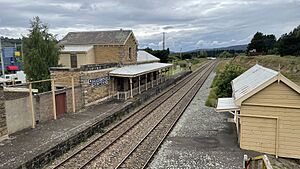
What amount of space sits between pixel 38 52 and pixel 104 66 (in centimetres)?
716

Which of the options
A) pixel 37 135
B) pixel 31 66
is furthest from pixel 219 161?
pixel 31 66

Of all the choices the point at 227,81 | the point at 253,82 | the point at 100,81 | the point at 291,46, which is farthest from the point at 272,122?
the point at 291,46

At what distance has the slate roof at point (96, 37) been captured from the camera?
2759cm

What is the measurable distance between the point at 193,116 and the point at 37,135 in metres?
9.49

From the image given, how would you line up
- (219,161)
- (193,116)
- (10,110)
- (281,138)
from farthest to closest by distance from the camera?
(193,116)
(10,110)
(281,138)
(219,161)

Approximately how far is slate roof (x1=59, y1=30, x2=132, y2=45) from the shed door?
491 inches

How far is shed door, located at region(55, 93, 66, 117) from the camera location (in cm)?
1493

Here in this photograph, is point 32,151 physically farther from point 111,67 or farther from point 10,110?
point 111,67

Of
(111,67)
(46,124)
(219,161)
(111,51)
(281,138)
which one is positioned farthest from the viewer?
(111,51)

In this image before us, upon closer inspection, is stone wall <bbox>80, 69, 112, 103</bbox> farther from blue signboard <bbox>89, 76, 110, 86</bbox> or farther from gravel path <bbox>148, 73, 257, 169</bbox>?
gravel path <bbox>148, 73, 257, 169</bbox>

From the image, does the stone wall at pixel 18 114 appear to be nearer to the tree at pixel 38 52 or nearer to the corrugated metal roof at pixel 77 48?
the tree at pixel 38 52

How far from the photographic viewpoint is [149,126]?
14.6 m

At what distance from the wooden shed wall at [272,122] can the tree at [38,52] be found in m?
18.7

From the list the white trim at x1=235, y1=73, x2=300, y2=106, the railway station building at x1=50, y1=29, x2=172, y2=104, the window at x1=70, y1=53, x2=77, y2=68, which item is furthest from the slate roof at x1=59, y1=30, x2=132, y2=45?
the white trim at x1=235, y1=73, x2=300, y2=106
